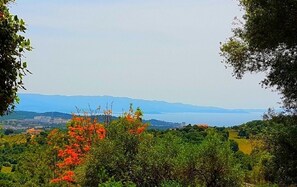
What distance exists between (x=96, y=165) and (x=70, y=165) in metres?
14.9

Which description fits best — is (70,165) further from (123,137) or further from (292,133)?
(292,133)

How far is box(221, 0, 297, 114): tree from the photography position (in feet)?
47.7

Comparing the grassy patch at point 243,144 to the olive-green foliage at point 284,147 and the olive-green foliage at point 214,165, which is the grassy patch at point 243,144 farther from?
the olive-green foliage at point 284,147

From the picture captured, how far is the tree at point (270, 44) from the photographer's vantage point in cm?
1455

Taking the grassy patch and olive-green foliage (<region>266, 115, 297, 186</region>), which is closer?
olive-green foliage (<region>266, 115, 297, 186</region>)

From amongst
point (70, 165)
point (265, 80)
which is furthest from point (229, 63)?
point (70, 165)

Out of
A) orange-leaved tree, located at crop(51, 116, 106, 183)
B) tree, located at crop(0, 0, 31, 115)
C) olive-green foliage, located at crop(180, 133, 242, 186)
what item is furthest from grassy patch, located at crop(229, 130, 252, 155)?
tree, located at crop(0, 0, 31, 115)

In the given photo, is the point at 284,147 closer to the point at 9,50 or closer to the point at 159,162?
the point at 159,162

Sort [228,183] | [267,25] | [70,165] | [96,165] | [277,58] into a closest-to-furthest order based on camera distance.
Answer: [267,25] < [277,58] < [228,183] < [96,165] < [70,165]

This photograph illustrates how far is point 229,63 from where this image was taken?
1838 cm

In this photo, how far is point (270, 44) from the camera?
15.8 meters

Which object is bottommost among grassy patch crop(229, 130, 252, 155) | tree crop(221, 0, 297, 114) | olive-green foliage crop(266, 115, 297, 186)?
grassy patch crop(229, 130, 252, 155)

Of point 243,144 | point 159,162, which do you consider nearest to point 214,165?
point 159,162

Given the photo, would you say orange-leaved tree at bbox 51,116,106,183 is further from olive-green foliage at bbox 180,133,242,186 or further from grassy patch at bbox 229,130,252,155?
grassy patch at bbox 229,130,252,155
